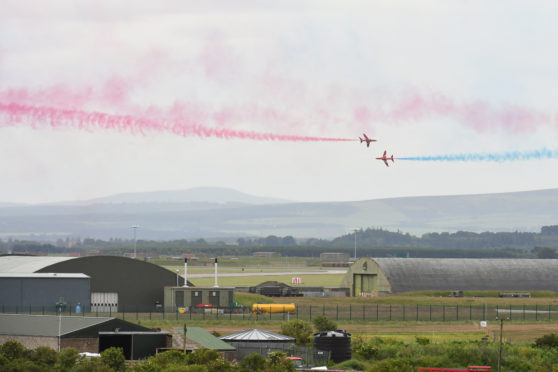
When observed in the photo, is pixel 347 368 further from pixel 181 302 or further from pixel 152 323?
pixel 181 302

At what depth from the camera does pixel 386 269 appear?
13712cm

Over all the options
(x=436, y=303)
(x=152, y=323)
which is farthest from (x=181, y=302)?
(x=436, y=303)

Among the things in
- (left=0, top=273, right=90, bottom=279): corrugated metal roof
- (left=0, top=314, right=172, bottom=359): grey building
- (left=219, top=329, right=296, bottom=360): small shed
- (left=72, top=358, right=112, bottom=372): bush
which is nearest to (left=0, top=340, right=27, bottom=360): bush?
(left=0, top=314, right=172, bottom=359): grey building

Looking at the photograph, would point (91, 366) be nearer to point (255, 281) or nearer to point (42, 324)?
point (42, 324)

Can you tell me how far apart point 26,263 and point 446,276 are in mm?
54961

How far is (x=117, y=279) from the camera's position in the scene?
111312 millimetres

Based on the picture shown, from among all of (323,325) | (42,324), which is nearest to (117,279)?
(323,325)

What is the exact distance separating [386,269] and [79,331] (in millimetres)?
67061

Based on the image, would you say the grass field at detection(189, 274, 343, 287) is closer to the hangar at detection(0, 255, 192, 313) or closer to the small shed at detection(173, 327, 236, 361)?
the hangar at detection(0, 255, 192, 313)

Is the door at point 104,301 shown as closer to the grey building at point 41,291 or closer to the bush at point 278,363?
the grey building at point 41,291

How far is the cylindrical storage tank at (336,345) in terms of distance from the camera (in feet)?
240

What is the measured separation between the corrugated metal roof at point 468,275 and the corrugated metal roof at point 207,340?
192 ft

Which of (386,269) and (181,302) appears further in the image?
(386,269)

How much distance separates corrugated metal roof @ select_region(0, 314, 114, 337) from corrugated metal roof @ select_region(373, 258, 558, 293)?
2468 inches
